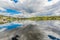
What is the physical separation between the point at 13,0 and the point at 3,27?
1.25 ft

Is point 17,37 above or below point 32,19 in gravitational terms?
below

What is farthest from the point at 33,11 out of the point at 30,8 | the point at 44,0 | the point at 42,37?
the point at 42,37

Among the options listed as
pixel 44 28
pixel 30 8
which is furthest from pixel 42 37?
pixel 30 8

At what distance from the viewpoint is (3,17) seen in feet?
5.26

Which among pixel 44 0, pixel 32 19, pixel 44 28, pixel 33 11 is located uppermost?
pixel 44 0

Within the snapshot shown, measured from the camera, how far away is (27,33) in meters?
1.61

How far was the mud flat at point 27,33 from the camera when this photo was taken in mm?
1605

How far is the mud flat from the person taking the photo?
1.60 meters

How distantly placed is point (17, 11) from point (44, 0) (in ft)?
1.26

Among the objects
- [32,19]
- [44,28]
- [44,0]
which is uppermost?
[44,0]

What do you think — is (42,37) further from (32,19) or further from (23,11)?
(23,11)

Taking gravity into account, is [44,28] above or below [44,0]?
below

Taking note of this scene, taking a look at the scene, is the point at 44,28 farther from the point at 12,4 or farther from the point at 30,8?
the point at 12,4

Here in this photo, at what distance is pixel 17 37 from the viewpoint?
1.61m
